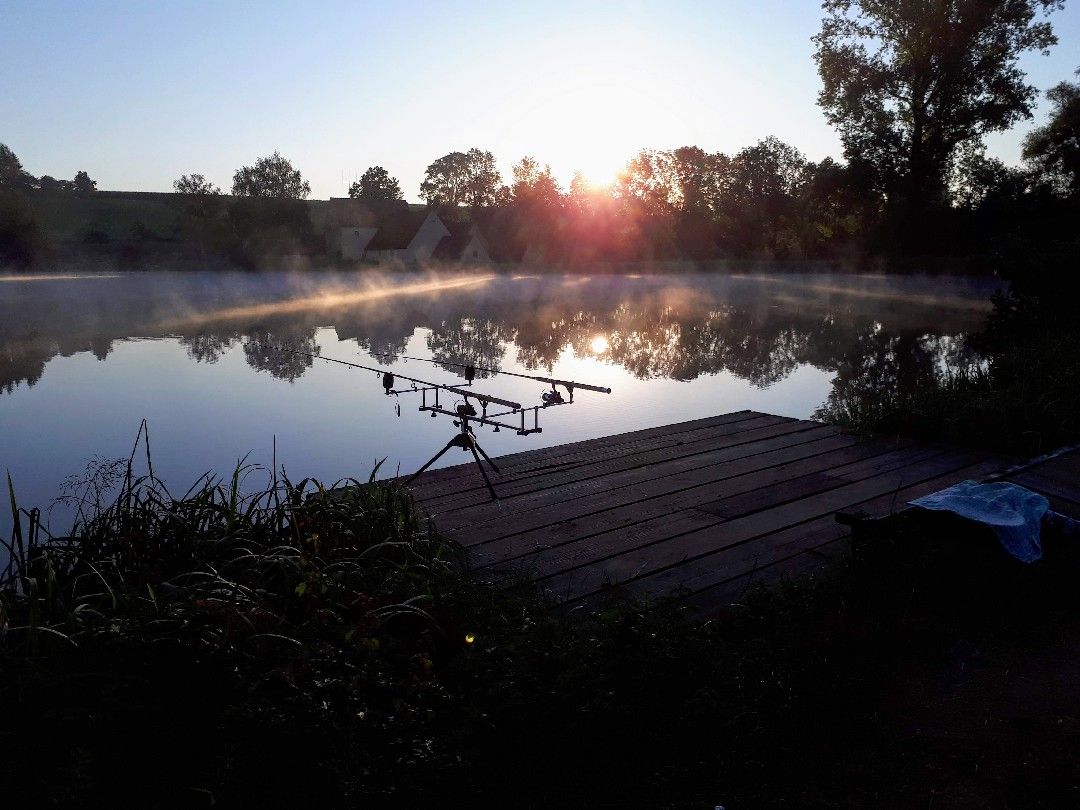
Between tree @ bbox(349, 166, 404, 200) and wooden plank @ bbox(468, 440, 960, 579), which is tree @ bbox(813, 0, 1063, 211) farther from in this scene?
tree @ bbox(349, 166, 404, 200)

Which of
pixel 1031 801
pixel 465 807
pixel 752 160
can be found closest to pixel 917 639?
pixel 1031 801

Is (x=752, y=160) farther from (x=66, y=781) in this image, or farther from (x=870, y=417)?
(x=66, y=781)

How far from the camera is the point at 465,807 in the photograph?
2611 millimetres

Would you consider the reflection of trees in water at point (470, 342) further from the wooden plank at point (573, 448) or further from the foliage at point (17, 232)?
the foliage at point (17, 232)

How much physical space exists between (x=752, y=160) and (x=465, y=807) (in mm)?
62336

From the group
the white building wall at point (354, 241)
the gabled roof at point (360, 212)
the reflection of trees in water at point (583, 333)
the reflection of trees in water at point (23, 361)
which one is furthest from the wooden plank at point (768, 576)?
the gabled roof at point (360, 212)

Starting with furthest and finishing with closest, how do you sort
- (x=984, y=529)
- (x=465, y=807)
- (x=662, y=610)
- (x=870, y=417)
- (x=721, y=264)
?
(x=721, y=264), (x=870, y=417), (x=984, y=529), (x=662, y=610), (x=465, y=807)

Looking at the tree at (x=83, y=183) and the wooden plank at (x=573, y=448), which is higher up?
the tree at (x=83, y=183)

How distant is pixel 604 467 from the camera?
23.1ft

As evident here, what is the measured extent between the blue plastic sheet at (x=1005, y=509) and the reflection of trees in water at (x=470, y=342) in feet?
34.8

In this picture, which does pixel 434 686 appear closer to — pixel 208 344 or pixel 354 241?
pixel 208 344

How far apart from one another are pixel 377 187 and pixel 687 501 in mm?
83174

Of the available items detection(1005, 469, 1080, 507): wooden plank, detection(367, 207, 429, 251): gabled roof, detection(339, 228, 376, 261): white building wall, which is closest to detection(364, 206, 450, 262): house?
detection(367, 207, 429, 251): gabled roof

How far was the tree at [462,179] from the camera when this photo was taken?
80.7 m
